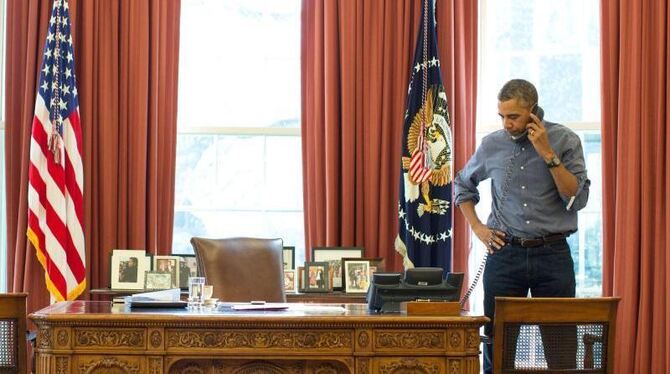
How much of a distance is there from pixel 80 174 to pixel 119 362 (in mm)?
2452

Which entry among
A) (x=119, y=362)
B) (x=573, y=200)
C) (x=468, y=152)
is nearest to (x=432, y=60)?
(x=468, y=152)

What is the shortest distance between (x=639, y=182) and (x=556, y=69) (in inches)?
37.8

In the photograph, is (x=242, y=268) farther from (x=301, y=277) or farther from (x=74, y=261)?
(x=74, y=261)

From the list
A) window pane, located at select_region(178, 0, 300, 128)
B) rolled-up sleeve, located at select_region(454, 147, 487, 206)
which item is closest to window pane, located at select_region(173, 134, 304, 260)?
window pane, located at select_region(178, 0, 300, 128)

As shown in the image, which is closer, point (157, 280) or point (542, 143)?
point (542, 143)

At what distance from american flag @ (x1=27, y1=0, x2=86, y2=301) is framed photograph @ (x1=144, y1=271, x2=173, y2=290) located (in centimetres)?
40

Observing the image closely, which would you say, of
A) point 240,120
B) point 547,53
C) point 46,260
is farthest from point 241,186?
point 547,53

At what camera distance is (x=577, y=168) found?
4625mm

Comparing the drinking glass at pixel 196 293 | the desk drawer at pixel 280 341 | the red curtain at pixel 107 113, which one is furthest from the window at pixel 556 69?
the desk drawer at pixel 280 341

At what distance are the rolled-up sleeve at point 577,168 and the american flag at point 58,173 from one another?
2924 millimetres

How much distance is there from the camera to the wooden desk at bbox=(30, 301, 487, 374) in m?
3.77

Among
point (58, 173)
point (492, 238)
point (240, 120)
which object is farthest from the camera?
point (240, 120)

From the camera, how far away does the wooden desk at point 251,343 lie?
3766 millimetres

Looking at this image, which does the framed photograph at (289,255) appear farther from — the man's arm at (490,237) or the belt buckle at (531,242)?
the belt buckle at (531,242)
